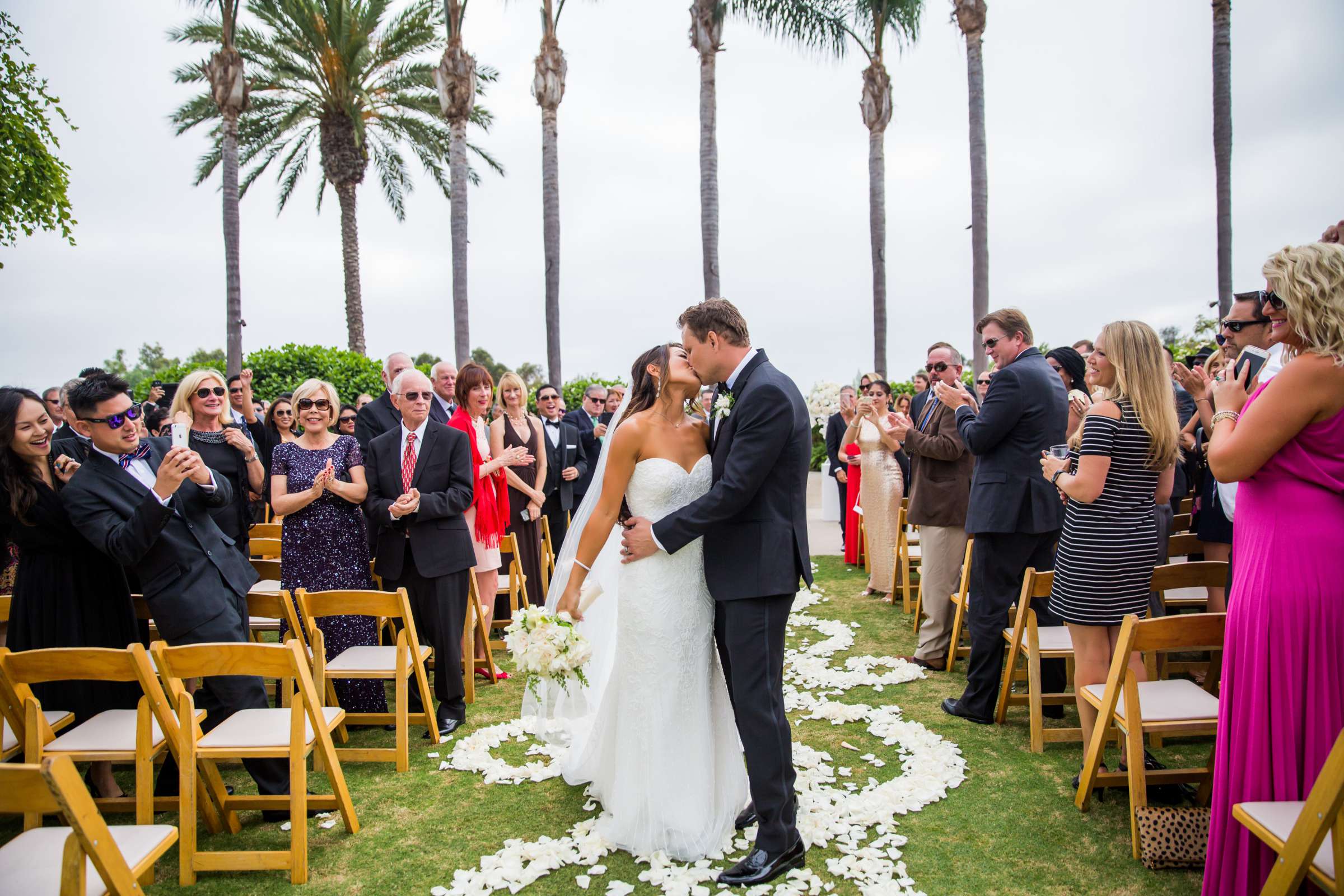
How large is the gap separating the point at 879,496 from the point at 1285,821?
625 cm

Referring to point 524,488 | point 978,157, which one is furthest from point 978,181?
point 524,488

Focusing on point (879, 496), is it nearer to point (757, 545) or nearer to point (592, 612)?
point (592, 612)

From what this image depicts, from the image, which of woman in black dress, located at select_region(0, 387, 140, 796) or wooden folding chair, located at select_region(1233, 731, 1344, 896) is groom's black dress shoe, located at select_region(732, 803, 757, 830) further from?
woman in black dress, located at select_region(0, 387, 140, 796)

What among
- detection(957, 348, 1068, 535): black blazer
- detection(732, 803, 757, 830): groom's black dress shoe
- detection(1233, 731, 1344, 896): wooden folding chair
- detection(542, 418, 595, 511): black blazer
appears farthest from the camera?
detection(542, 418, 595, 511): black blazer

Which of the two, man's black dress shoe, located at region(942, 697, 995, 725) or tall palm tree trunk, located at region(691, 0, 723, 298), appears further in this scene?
tall palm tree trunk, located at region(691, 0, 723, 298)

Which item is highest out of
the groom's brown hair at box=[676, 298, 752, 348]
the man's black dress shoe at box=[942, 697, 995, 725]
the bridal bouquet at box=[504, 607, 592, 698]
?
the groom's brown hair at box=[676, 298, 752, 348]

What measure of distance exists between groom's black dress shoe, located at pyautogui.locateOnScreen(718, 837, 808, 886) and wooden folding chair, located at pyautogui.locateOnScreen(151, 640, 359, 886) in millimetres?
1881

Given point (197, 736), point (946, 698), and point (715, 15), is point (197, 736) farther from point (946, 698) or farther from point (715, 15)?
point (715, 15)

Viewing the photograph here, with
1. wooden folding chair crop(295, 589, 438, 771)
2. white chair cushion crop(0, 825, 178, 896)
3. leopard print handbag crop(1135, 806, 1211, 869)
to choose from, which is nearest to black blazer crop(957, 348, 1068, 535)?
leopard print handbag crop(1135, 806, 1211, 869)

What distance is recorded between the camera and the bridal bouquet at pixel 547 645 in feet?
11.9

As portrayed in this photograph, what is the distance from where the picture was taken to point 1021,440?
17.0 ft

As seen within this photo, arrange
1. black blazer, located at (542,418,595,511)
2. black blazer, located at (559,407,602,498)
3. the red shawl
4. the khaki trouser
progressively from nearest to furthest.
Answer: the khaki trouser < the red shawl < black blazer, located at (542,418,595,511) < black blazer, located at (559,407,602,498)

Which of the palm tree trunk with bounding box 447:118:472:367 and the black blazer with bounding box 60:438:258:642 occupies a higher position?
the palm tree trunk with bounding box 447:118:472:367

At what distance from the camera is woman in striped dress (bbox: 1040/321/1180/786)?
13.1ft
